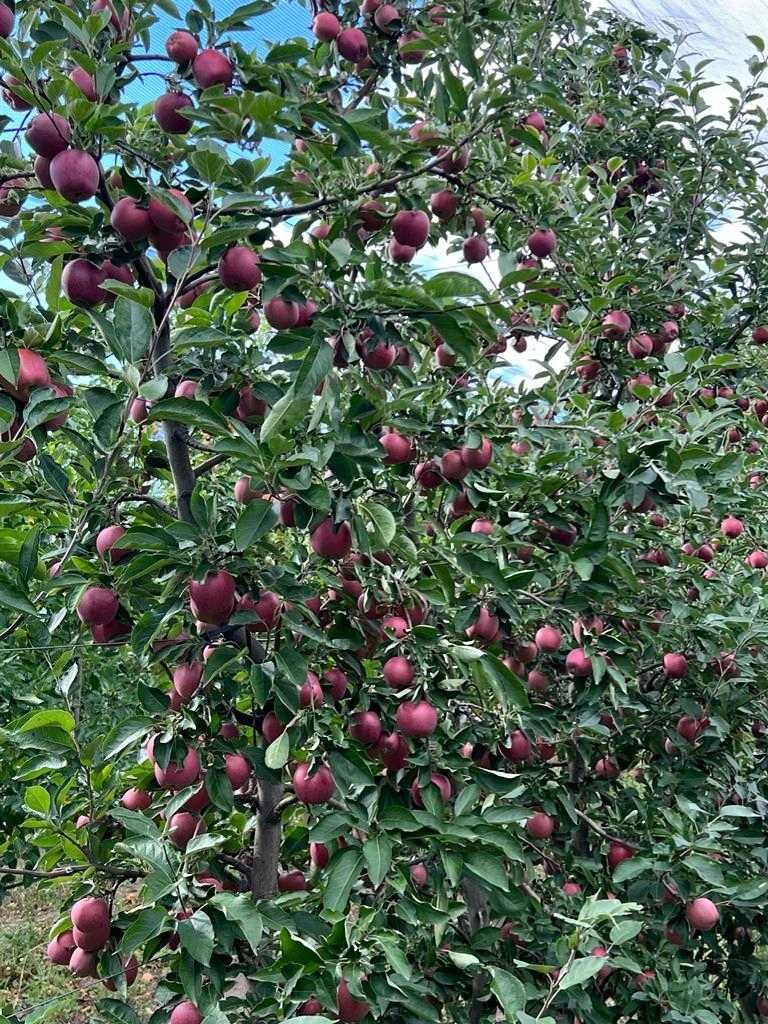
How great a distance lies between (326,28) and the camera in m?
1.69

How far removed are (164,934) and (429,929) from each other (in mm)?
472

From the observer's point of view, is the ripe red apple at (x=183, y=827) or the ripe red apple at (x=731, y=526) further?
the ripe red apple at (x=731, y=526)

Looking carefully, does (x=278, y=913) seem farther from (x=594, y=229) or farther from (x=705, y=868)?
(x=594, y=229)

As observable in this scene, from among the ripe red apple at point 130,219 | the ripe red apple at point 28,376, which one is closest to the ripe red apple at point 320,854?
the ripe red apple at point 28,376

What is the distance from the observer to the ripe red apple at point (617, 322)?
242 centimetres

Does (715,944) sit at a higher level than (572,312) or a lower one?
lower

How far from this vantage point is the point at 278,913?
49.8 inches

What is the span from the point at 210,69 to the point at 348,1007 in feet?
4.15

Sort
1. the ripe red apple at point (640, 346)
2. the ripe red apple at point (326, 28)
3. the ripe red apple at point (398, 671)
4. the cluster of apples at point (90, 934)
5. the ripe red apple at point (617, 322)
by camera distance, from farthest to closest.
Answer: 1. the ripe red apple at point (640, 346)
2. the ripe red apple at point (617, 322)
3. the ripe red apple at point (326, 28)
4. the ripe red apple at point (398, 671)
5. the cluster of apples at point (90, 934)

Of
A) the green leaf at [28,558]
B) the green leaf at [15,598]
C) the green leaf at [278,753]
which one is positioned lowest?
the green leaf at [278,753]

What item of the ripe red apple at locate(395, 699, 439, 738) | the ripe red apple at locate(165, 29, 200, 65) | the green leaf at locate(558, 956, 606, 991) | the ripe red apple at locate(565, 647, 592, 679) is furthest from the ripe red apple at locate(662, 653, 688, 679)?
the ripe red apple at locate(165, 29, 200, 65)

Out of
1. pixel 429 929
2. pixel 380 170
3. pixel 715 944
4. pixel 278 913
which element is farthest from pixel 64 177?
pixel 715 944

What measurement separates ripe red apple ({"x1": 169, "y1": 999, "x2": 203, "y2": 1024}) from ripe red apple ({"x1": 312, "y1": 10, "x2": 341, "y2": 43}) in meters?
1.59

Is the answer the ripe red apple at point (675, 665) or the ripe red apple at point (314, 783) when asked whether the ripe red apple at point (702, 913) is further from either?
the ripe red apple at point (314, 783)
